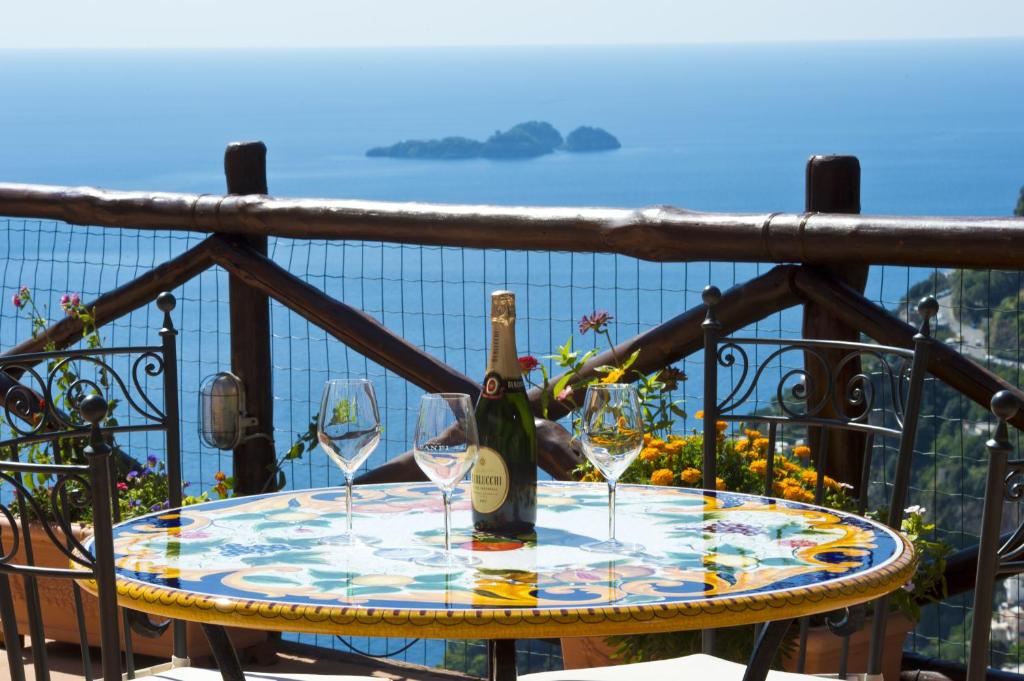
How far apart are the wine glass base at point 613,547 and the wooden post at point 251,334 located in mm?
2450

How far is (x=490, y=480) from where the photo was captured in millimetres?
1812

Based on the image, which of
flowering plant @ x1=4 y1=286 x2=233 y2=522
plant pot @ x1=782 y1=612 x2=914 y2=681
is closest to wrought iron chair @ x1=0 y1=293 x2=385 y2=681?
flowering plant @ x1=4 y1=286 x2=233 y2=522

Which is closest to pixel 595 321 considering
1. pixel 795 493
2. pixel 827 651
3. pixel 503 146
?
pixel 795 493

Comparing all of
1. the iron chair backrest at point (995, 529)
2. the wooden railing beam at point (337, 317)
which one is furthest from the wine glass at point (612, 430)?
the wooden railing beam at point (337, 317)

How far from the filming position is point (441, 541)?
1.77 metres

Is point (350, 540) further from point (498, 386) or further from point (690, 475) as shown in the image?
point (690, 475)

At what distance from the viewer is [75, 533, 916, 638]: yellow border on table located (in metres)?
1.39

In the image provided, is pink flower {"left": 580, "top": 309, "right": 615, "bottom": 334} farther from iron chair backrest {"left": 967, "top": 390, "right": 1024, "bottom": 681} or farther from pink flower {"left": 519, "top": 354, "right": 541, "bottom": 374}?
iron chair backrest {"left": 967, "top": 390, "right": 1024, "bottom": 681}

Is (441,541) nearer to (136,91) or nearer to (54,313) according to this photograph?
(54,313)

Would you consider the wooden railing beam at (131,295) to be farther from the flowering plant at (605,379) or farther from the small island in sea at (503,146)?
the small island in sea at (503,146)

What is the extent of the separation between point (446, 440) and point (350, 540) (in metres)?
0.23

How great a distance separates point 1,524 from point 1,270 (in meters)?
1.95

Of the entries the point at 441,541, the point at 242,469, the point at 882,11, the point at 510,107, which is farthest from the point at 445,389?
the point at 882,11

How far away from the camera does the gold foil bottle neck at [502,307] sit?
1.80m
